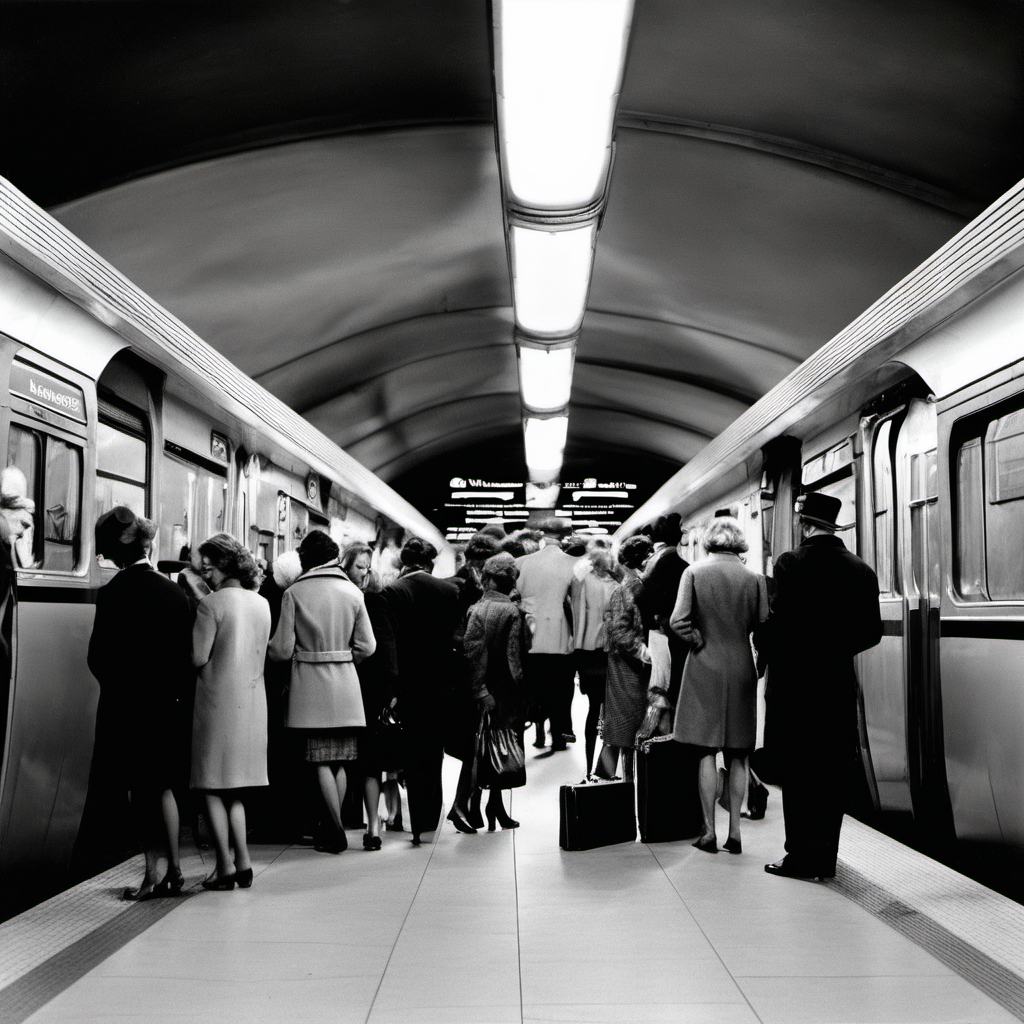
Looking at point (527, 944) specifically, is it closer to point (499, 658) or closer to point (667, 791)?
point (667, 791)

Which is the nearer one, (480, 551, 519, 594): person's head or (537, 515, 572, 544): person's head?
(480, 551, 519, 594): person's head

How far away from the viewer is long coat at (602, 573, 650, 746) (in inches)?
284

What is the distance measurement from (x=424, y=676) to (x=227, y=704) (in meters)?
1.52

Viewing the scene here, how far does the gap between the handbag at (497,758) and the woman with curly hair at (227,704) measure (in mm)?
1628

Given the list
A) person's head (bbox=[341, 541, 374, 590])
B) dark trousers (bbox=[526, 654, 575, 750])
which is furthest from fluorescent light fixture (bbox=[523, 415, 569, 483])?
person's head (bbox=[341, 541, 374, 590])

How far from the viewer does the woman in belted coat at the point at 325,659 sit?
6094 mm

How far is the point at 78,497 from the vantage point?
5.20 meters

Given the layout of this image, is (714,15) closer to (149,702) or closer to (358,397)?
(149,702)

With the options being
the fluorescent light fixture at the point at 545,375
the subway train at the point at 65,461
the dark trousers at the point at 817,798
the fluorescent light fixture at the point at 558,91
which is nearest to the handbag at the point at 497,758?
the dark trousers at the point at 817,798

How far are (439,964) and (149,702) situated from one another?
1599mm

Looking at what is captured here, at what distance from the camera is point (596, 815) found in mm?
6465

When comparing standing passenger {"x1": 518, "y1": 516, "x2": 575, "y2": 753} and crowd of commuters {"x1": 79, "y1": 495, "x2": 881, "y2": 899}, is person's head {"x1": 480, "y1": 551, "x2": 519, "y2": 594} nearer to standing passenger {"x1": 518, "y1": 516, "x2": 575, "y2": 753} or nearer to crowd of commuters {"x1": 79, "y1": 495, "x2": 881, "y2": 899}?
crowd of commuters {"x1": 79, "y1": 495, "x2": 881, "y2": 899}

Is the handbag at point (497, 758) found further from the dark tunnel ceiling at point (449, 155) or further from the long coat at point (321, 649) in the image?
the dark tunnel ceiling at point (449, 155)

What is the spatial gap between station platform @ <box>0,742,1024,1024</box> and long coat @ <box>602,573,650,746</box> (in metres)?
1.18
